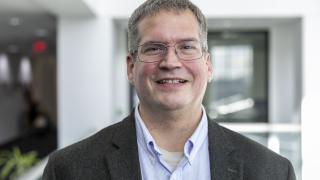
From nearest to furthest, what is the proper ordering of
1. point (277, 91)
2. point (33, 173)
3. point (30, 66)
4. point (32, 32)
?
point (33, 173)
point (277, 91)
point (32, 32)
point (30, 66)

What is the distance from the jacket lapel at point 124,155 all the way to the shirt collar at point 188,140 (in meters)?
0.02

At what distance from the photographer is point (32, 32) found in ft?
34.9

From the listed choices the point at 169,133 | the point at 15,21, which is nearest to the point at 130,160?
the point at 169,133

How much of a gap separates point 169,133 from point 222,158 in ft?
Result: 0.54

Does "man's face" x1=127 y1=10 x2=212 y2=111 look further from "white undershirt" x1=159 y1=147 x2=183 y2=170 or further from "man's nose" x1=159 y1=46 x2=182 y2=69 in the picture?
"white undershirt" x1=159 y1=147 x2=183 y2=170

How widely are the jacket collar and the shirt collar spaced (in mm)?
17

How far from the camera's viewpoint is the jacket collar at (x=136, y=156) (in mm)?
1433

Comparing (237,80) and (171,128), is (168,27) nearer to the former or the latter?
(171,128)

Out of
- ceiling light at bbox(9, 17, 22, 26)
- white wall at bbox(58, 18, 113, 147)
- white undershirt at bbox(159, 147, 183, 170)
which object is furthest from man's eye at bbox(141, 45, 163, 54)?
ceiling light at bbox(9, 17, 22, 26)

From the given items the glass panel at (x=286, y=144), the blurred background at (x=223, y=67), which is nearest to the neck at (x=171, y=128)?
the blurred background at (x=223, y=67)

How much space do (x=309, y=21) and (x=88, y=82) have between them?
3164 millimetres

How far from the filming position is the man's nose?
1.40 m

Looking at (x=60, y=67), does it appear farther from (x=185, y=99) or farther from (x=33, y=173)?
(x=185, y=99)

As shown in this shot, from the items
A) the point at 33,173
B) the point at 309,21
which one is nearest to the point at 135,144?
the point at 33,173
